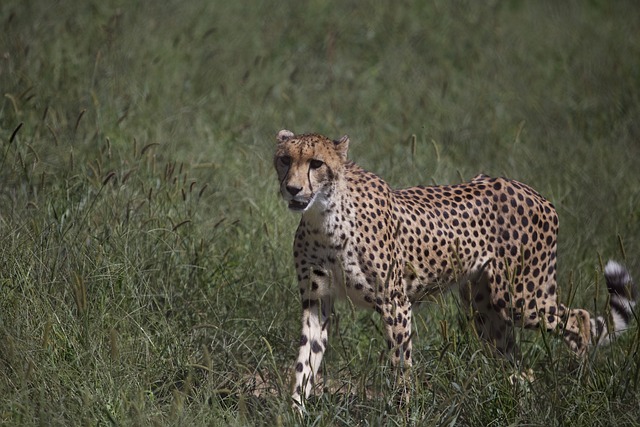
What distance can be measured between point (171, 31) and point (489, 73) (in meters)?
2.67

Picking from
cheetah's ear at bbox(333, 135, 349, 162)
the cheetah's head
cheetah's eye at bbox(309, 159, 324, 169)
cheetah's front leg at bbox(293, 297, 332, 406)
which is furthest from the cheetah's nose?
cheetah's front leg at bbox(293, 297, 332, 406)

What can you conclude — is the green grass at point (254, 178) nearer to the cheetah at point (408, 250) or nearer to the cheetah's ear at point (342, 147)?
the cheetah at point (408, 250)

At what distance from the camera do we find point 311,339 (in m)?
4.27

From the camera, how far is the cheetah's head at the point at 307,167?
4.05 m

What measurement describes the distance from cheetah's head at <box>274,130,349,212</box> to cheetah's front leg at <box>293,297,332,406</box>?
1.49 ft

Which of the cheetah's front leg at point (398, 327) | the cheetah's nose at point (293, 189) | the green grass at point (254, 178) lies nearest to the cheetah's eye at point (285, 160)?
the cheetah's nose at point (293, 189)

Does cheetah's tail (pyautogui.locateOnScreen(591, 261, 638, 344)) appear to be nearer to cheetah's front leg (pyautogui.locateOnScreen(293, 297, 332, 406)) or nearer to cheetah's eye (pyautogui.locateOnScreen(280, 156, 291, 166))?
cheetah's front leg (pyautogui.locateOnScreen(293, 297, 332, 406))

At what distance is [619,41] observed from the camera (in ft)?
31.4

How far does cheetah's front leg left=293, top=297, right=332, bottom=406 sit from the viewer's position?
165 inches

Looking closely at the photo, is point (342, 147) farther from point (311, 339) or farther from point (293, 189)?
point (311, 339)

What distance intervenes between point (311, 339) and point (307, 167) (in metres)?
0.72

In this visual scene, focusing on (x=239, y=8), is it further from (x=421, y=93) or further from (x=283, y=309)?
(x=283, y=309)

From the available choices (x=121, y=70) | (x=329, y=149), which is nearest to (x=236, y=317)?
(x=329, y=149)

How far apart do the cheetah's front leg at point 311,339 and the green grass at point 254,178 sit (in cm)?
16
